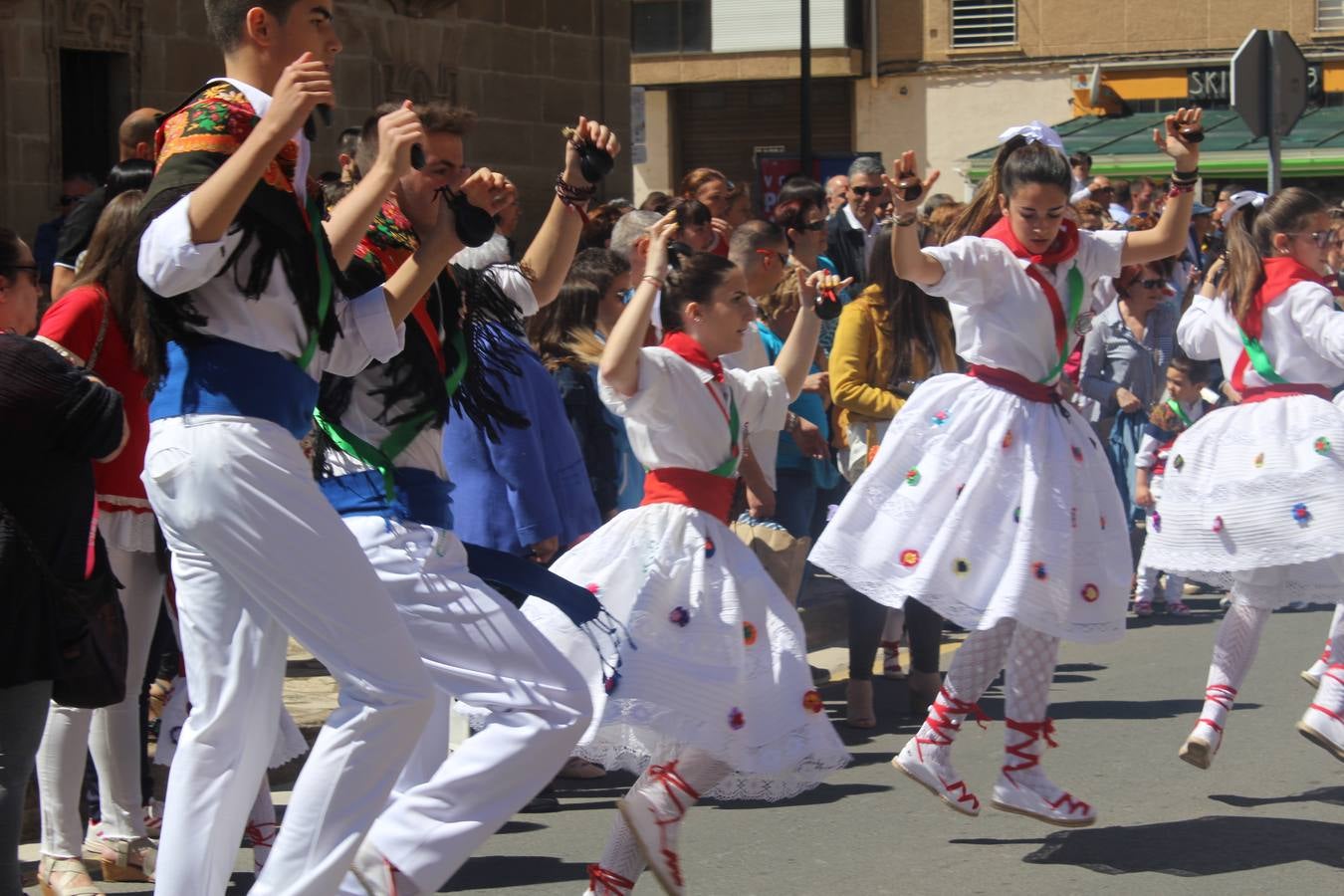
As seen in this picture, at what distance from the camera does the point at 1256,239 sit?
703 cm

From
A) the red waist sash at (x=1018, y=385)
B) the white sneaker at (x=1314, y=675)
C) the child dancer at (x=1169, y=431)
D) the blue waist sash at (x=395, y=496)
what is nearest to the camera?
the blue waist sash at (x=395, y=496)

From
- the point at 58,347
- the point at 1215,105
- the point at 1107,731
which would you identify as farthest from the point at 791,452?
the point at 1215,105

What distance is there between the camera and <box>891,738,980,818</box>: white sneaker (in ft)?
19.4

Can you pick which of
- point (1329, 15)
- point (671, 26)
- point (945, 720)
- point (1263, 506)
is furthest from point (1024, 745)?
point (671, 26)

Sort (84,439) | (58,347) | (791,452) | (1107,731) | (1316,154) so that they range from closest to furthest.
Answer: (84,439) → (58,347) → (1107,731) → (791,452) → (1316,154)

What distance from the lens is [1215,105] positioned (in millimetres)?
34094

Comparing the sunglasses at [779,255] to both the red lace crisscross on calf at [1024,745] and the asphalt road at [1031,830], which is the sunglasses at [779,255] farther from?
the red lace crisscross on calf at [1024,745]

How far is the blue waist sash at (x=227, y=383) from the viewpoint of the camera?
3.83 metres

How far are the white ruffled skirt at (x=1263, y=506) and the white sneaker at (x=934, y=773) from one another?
4.36 feet

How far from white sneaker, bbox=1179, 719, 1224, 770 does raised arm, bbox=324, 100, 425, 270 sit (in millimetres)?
3482

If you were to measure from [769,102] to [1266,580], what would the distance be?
31.7 m

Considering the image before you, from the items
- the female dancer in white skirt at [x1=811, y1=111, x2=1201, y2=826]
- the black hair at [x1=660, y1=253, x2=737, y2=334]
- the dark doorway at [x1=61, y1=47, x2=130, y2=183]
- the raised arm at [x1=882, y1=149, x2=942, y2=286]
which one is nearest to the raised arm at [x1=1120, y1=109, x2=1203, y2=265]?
the female dancer in white skirt at [x1=811, y1=111, x2=1201, y2=826]

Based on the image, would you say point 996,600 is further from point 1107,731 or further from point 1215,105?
point 1215,105

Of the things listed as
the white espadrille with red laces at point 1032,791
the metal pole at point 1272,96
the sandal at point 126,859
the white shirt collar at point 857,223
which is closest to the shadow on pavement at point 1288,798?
the white espadrille with red laces at point 1032,791
